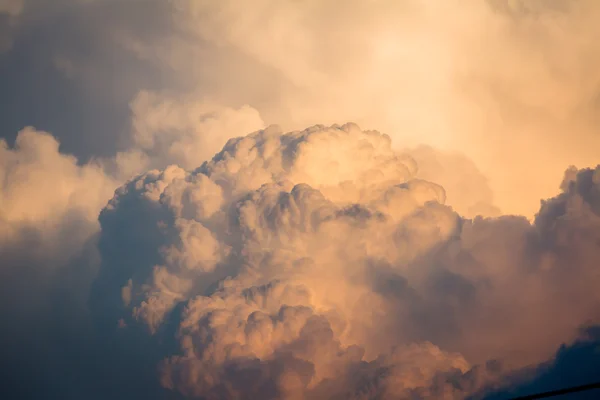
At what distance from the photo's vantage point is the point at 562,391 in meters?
18.0

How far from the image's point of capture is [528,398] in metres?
16.0

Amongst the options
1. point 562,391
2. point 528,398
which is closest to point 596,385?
point 528,398

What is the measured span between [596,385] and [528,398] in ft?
5.22

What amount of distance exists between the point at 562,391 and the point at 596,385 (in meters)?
2.88

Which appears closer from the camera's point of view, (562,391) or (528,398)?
(528,398)

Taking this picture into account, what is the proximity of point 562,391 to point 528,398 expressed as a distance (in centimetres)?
260

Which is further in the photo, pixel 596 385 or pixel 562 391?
pixel 562 391

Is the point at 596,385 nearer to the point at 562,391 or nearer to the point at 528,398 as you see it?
the point at 528,398

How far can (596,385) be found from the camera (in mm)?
15273
